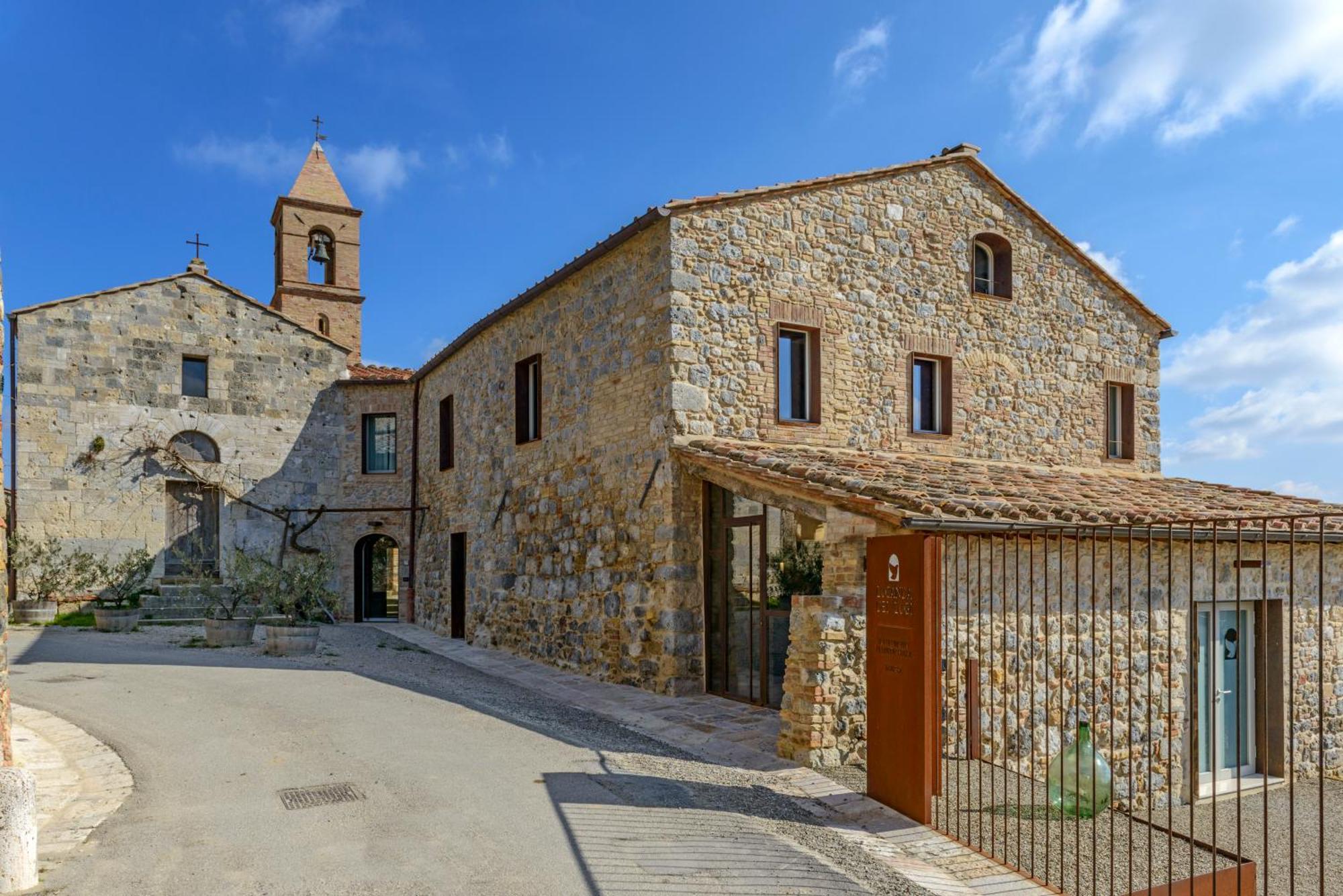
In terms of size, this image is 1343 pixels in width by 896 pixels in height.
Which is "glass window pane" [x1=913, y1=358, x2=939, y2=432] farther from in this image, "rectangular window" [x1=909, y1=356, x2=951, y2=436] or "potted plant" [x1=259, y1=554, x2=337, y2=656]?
"potted plant" [x1=259, y1=554, x2=337, y2=656]

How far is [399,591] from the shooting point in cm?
1873

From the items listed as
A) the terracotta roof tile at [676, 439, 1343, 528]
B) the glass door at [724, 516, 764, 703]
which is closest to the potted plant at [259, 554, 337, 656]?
the glass door at [724, 516, 764, 703]

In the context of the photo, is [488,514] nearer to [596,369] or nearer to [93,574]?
[596,369]

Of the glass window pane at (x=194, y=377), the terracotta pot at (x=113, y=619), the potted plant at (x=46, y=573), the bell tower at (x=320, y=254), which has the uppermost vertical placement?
the bell tower at (x=320, y=254)

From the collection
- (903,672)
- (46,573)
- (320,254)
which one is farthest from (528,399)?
(320,254)

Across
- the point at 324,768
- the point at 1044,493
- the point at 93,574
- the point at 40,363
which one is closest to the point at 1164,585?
the point at 1044,493

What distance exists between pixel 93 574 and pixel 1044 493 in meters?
16.3

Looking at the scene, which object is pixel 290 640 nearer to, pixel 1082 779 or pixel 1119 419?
pixel 1082 779

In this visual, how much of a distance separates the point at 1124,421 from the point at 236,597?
1462 centimetres

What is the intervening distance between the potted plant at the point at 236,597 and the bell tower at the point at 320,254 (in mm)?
8387

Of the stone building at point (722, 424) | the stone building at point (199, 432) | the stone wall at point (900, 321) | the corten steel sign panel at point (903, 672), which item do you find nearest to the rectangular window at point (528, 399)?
the stone building at point (722, 424)

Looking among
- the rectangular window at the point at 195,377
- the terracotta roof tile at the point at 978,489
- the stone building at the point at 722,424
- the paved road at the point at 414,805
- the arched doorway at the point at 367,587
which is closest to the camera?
the paved road at the point at 414,805

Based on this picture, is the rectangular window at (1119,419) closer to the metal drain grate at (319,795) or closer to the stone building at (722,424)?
the stone building at (722,424)

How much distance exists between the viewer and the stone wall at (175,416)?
16.7 metres
